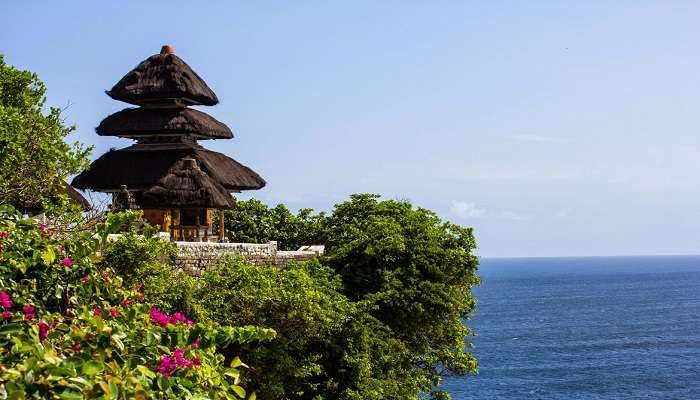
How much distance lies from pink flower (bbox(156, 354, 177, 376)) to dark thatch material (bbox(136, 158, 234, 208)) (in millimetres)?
18879

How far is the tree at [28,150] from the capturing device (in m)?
19.0

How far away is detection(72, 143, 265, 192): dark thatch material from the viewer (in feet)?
92.4

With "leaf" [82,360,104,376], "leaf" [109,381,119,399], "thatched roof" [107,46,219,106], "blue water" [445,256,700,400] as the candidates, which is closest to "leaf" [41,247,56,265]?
"leaf" [82,360,104,376]

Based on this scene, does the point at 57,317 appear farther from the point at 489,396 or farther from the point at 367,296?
the point at 489,396

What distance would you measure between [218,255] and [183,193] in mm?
4140

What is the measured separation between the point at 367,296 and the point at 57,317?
17057 mm

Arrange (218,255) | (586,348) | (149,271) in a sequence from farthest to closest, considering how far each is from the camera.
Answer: (586,348) → (218,255) → (149,271)

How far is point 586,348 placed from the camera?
3472 inches

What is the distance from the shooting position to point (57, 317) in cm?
907

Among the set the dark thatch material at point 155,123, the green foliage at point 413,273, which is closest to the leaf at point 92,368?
the green foliage at point 413,273

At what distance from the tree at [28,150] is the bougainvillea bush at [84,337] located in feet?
22.3

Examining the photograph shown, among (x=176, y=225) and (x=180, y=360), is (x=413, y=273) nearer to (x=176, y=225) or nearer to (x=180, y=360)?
(x=176, y=225)

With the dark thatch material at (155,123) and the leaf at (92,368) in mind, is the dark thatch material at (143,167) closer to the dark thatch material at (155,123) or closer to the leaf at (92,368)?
the dark thatch material at (155,123)

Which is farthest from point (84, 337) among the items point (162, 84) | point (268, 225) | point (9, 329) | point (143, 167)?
point (268, 225)
